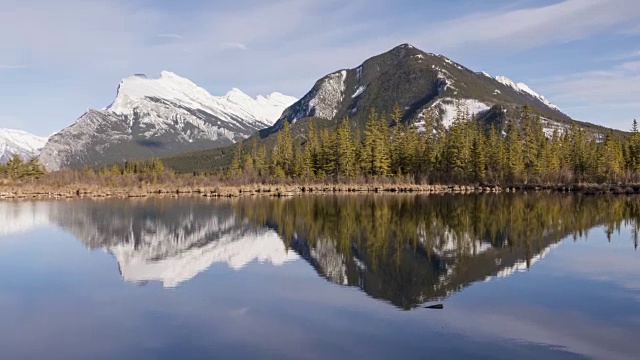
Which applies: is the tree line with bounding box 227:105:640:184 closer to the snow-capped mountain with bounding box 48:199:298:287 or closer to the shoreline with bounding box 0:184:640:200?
the shoreline with bounding box 0:184:640:200

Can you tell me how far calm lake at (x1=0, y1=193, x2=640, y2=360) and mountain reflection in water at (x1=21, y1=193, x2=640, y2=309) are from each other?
0.21 meters

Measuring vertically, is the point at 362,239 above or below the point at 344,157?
below

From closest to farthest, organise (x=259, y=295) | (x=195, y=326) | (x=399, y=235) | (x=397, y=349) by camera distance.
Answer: (x=397, y=349) → (x=195, y=326) → (x=259, y=295) → (x=399, y=235)

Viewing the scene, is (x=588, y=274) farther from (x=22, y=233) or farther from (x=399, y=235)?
(x=22, y=233)

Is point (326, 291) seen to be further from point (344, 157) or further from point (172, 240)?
point (344, 157)

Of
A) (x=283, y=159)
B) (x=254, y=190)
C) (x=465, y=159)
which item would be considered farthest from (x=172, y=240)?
(x=283, y=159)

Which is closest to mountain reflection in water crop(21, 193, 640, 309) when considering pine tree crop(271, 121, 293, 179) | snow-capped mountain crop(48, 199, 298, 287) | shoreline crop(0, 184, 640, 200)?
snow-capped mountain crop(48, 199, 298, 287)

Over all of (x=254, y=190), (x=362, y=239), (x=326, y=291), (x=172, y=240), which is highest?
(x=254, y=190)

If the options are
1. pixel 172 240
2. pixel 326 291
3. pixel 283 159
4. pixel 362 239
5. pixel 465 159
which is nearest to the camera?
pixel 326 291

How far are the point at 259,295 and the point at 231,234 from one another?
62.5 ft

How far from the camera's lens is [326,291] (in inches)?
920

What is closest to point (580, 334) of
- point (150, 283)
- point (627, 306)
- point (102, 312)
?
point (627, 306)

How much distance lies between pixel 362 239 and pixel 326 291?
1379 centimetres

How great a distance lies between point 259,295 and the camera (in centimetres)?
2309
